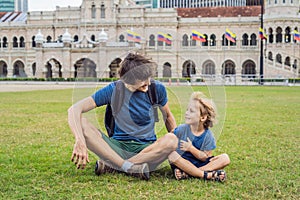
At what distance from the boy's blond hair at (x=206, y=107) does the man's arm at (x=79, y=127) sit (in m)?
1.23

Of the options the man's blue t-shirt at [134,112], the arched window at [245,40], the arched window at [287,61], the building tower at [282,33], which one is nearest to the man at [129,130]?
the man's blue t-shirt at [134,112]

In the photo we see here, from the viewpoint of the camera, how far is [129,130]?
18.8ft

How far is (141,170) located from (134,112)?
0.71m

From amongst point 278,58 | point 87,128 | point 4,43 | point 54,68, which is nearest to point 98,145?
point 87,128

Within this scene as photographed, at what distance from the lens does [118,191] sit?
497cm

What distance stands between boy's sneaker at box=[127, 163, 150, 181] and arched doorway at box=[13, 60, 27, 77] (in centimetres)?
6051

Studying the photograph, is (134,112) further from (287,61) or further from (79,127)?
(287,61)

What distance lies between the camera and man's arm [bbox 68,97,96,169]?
5.12 meters

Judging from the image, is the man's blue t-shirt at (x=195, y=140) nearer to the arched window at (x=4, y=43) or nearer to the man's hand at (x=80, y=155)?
the man's hand at (x=80, y=155)

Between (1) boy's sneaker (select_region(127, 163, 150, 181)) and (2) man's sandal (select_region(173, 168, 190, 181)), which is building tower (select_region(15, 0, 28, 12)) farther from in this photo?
(2) man's sandal (select_region(173, 168, 190, 181))

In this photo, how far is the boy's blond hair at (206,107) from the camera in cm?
542

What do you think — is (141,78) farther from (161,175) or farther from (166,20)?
(166,20)

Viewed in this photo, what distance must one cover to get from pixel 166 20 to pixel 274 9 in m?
13.2

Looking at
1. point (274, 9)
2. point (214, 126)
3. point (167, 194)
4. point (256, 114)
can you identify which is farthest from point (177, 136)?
point (274, 9)
